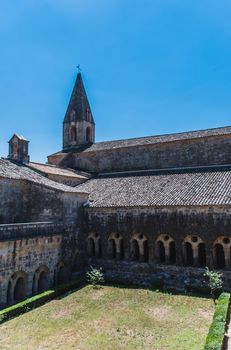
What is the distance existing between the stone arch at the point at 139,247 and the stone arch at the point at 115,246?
1002mm

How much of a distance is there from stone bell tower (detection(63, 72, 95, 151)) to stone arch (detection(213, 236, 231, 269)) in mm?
20858

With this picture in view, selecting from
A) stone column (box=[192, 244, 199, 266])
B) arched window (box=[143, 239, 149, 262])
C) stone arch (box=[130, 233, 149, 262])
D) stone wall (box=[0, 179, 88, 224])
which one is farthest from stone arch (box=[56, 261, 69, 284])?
stone column (box=[192, 244, 199, 266])

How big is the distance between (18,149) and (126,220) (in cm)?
1164

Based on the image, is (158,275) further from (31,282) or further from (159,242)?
(31,282)

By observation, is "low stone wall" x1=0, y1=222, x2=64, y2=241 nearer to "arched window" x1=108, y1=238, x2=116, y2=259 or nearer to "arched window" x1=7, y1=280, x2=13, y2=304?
"arched window" x1=7, y1=280, x2=13, y2=304

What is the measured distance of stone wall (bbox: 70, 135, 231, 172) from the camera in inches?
1040

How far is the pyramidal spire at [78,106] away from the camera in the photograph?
3656 cm

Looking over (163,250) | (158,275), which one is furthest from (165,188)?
(158,275)

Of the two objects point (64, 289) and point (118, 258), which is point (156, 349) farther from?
point (118, 258)

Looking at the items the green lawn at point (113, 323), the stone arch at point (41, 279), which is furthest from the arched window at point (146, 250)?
the stone arch at point (41, 279)

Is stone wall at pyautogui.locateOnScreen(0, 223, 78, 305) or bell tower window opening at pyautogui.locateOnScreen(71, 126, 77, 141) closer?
stone wall at pyautogui.locateOnScreen(0, 223, 78, 305)

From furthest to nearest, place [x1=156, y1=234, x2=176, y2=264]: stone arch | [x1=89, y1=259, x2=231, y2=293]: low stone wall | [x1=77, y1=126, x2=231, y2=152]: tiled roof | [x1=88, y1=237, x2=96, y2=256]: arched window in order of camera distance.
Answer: [x1=77, y1=126, x2=231, y2=152]: tiled roof → [x1=88, y1=237, x2=96, y2=256]: arched window → [x1=156, y1=234, x2=176, y2=264]: stone arch → [x1=89, y1=259, x2=231, y2=293]: low stone wall

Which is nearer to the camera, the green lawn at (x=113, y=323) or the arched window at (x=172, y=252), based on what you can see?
the green lawn at (x=113, y=323)

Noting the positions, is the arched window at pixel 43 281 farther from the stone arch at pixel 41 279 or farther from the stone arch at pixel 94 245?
the stone arch at pixel 94 245
